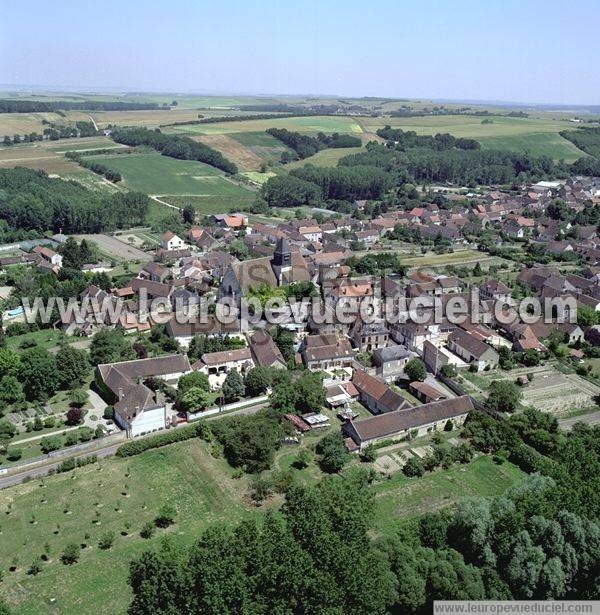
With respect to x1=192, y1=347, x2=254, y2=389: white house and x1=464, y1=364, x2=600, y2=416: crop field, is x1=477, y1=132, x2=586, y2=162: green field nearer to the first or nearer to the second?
x1=464, y1=364, x2=600, y2=416: crop field

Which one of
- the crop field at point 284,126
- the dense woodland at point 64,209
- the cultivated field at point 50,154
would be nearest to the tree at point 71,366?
the dense woodland at point 64,209

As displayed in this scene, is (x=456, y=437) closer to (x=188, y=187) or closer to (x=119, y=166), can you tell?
(x=188, y=187)

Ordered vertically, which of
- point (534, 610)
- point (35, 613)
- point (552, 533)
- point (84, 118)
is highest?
point (84, 118)

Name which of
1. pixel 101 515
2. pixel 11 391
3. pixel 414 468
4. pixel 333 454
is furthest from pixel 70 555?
pixel 414 468

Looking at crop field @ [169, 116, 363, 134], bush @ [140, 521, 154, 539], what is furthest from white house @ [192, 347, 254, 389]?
crop field @ [169, 116, 363, 134]

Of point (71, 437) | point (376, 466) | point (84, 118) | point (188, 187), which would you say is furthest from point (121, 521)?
point (84, 118)

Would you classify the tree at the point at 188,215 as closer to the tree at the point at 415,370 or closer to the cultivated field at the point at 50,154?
the cultivated field at the point at 50,154
